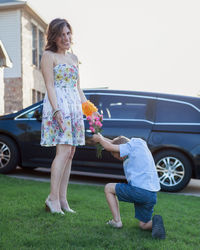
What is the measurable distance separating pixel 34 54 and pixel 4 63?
8.81 metres

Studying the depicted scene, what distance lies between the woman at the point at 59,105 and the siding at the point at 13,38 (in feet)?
45.0

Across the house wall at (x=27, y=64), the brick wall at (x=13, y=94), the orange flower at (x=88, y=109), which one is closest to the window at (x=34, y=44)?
the house wall at (x=27, y=64)

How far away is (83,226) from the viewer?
3.15 metres

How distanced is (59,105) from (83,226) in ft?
4.18

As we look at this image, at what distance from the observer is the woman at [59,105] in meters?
3.54

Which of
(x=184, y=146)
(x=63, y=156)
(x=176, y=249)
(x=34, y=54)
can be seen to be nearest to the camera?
(x=176, y=249)

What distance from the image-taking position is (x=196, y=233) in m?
3.18

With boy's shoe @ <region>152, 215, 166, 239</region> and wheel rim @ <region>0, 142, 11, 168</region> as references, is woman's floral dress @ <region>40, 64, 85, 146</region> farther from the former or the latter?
wheel rim @ <region>0, 142, 11, 168</region>

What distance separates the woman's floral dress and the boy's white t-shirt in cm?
76

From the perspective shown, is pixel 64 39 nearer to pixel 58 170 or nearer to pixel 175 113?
pixel 58 170

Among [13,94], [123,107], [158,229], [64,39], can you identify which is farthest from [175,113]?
[13,94]

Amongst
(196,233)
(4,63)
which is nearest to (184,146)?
(196,233)

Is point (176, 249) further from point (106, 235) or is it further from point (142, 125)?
point (142, 125)

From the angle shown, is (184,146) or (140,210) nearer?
(140,210)
